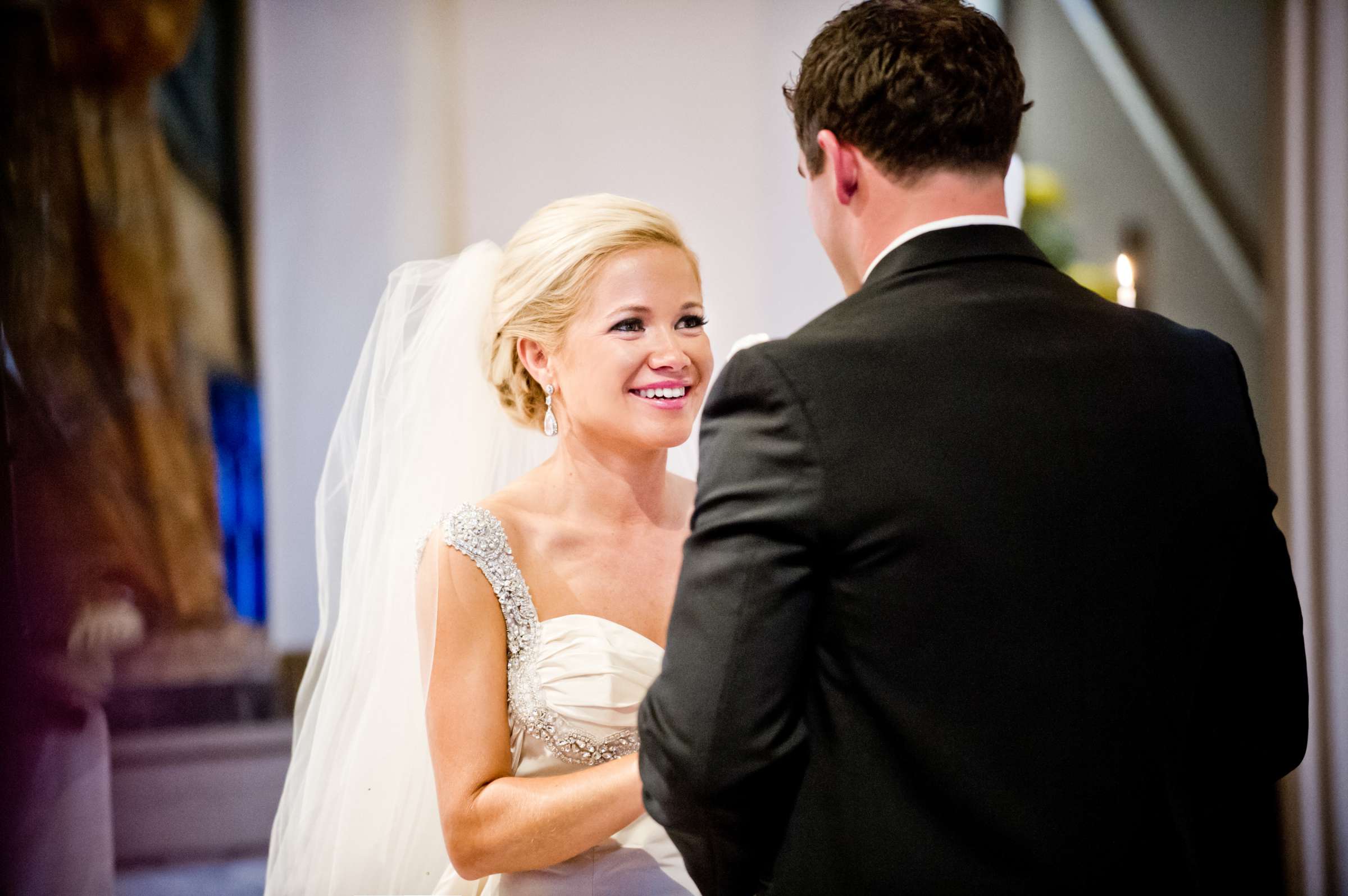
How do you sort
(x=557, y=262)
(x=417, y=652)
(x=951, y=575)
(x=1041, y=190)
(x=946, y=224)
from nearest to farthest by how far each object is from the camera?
(x=951, y=575) → (x=946, y=224) → (x=557, y=262) → (x=417, y=652) → (x=1041, y=190)

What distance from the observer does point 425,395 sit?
2.03 meters

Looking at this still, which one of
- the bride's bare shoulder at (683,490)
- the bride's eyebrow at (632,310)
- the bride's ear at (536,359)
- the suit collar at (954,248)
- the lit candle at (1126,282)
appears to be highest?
the suit collar at (954,248)

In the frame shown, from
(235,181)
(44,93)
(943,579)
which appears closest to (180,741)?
(235,181)

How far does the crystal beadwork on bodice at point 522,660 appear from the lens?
5.59 ft

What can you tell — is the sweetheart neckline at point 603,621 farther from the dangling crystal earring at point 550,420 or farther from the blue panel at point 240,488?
the blue panel at point 240,488

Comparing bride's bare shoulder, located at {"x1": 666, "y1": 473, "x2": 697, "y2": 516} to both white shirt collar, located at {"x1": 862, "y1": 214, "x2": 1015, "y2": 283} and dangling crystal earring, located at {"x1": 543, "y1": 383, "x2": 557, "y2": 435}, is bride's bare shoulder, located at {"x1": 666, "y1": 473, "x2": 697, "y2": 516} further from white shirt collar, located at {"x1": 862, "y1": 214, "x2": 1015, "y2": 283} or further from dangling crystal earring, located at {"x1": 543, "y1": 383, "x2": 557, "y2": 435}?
white shirt collar, located at {"x1": 862, "y1": 214, "x2": 1015, "y2": 283}

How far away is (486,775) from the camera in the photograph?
163 centimetres

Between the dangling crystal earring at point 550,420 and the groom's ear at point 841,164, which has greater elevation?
the groom's ear at point 841,164

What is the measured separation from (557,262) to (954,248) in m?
0.95

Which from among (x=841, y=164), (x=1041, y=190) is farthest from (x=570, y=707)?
(x=1041, y=190)

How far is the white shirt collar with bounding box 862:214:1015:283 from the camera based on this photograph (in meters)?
1.08

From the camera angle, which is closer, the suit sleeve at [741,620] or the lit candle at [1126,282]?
the suit sleeve at [741,620]

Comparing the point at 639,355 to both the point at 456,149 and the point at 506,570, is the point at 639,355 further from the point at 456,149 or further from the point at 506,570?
the point at 456,149

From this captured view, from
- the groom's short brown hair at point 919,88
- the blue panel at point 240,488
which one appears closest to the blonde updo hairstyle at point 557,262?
the groom's short brown hair at point 919,88
